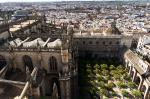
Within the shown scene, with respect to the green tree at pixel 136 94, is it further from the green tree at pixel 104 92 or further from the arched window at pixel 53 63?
the arched window at pixel 53 63

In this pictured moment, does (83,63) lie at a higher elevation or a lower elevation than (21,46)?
lower

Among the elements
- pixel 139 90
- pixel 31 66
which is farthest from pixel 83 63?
pixel 31 66

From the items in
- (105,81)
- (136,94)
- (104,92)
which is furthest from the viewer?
(105,81)

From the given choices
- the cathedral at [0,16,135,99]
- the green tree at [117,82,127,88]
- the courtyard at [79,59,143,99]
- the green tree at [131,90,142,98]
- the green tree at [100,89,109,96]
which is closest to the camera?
the cathedral at [0,16,135,99]

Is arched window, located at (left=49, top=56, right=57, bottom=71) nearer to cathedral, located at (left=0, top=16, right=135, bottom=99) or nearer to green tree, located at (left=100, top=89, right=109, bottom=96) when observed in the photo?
cathedral, located at (left=0, top=16, right=135, bottom=99)

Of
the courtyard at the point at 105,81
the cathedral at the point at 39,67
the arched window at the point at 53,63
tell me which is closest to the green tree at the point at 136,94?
the courtyard at the point at 105,81

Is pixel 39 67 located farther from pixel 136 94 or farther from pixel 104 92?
pixel 136 94

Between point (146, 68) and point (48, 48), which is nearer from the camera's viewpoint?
point (48, 48)

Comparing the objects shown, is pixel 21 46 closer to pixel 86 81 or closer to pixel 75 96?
pixel 75 96

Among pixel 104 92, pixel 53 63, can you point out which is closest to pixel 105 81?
pixel 104 92

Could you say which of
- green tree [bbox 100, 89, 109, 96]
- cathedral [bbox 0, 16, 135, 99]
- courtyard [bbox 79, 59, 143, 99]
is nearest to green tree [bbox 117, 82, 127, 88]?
courtyard [bbox 79, 59, 143, 99]

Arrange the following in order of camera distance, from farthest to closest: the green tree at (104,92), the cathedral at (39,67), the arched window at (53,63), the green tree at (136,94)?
the green tree at (104,92), the green tree at (136,94), the arched window at (53,63), the cathedral at (39,67)
